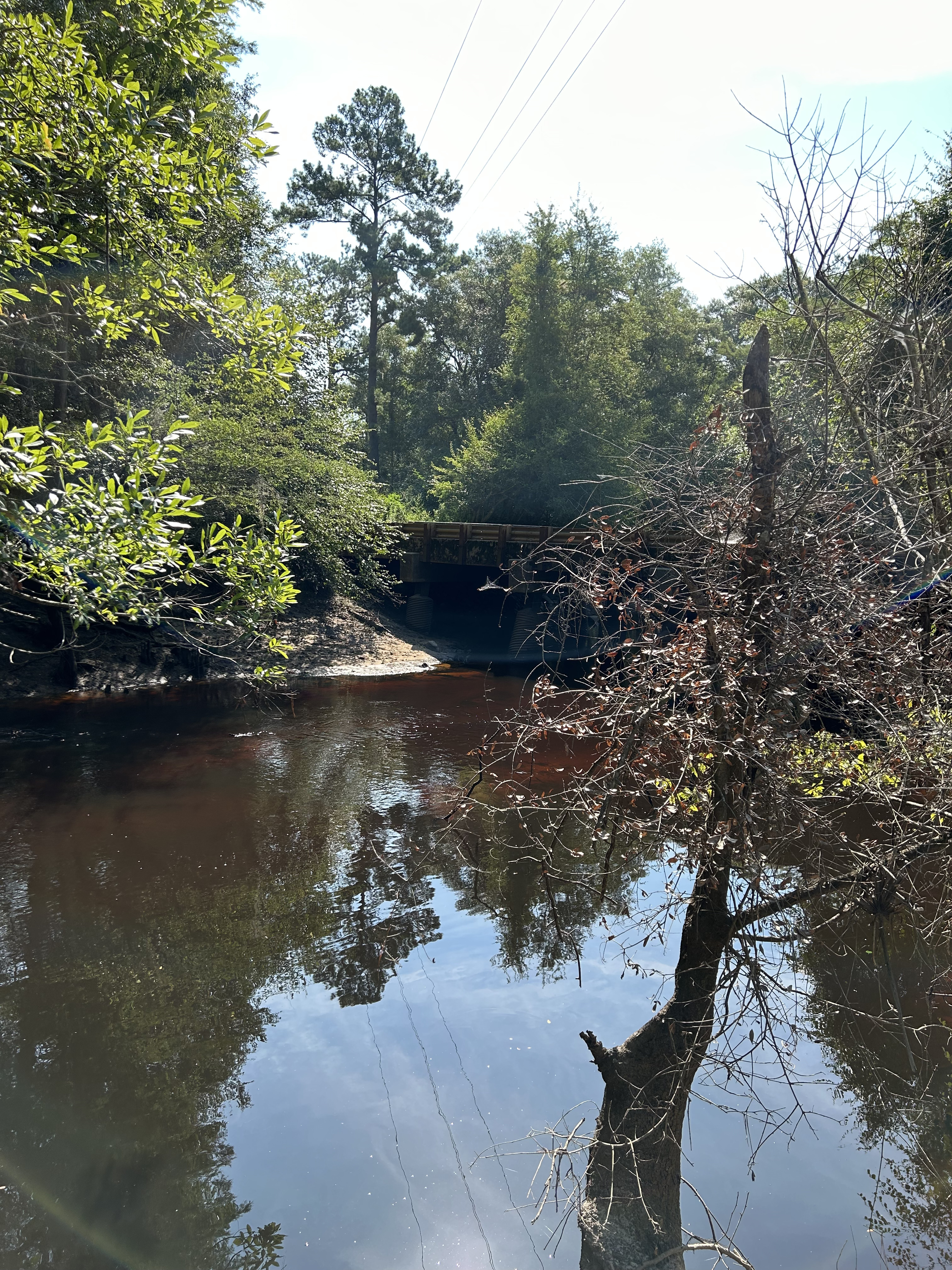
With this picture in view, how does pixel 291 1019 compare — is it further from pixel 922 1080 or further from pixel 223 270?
pixel 223 270

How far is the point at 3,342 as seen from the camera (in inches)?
452

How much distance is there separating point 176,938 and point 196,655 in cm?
1176

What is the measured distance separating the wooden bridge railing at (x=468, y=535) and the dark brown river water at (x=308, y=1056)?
12.0 m

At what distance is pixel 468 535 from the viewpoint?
2247 centimetres

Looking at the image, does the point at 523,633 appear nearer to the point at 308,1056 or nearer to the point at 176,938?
the point at 176,938

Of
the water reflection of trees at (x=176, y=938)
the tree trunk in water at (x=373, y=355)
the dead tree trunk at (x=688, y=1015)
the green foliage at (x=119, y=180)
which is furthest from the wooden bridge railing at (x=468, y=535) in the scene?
the dead tree trunk at (x=688, y=1015)

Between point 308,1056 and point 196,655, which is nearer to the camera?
point 308,1056

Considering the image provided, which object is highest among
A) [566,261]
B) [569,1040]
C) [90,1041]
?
[566,261]

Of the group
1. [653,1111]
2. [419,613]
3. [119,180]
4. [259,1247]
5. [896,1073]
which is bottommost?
[259,1247]

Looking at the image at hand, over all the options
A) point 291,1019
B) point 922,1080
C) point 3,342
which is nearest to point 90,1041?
point 291,1019

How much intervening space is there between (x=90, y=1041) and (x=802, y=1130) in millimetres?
4503

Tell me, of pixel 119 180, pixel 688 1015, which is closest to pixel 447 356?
pixel 119 180

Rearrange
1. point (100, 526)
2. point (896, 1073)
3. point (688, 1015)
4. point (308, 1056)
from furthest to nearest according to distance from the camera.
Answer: point (308, 1056)
point (896, 1073)
point (100, 526)
point (688, 1015)

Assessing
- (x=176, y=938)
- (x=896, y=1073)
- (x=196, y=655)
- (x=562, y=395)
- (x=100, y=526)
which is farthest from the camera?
(x=562, y=395)
